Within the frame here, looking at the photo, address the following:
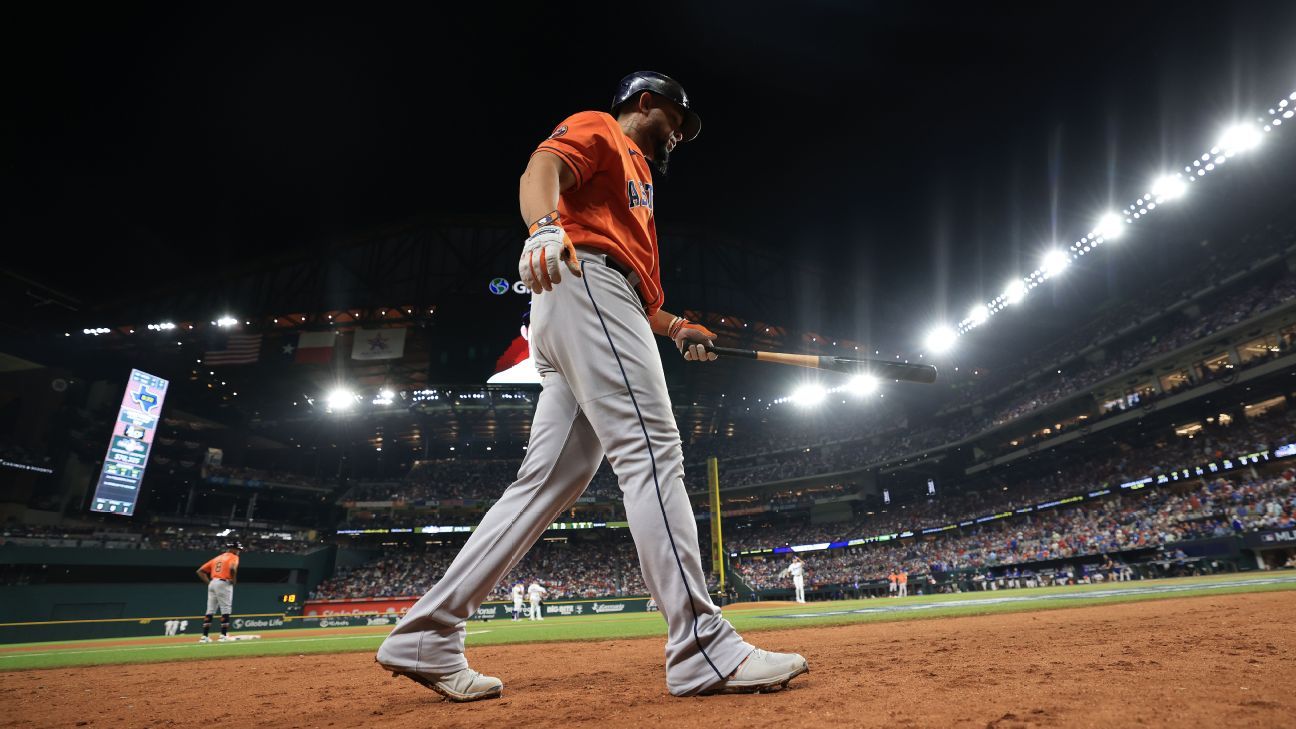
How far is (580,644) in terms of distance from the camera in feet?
17.8

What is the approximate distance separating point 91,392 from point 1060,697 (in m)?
39.0

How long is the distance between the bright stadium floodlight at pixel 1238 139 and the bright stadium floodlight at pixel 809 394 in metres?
20.2

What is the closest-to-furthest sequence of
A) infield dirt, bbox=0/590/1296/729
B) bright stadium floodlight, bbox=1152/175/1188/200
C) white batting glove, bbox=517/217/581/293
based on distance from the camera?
infield dirt, bbox=0/590/1296/729
white batting glove, bbox=517/217/581/293
bright stadium floodlight, bbox=1152/175/1188/200

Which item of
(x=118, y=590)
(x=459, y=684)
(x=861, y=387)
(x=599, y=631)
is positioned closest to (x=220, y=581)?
(x=599, y=631)

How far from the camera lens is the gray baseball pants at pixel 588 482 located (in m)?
1.85

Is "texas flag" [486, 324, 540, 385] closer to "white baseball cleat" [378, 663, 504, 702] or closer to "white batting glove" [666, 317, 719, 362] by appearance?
"white batting glove" [666, 317, 719, 362]

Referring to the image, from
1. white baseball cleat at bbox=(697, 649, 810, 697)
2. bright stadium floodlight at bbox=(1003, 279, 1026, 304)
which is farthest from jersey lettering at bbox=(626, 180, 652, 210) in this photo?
bright stadium floodlight at bbox=(1003, 279, 1026, 304)

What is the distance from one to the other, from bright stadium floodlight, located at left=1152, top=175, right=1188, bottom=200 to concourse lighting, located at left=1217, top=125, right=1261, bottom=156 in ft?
5.54

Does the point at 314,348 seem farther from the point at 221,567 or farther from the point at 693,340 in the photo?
the point at 693,340

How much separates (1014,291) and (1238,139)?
9.96 meters

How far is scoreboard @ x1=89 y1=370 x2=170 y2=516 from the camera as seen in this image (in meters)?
22.2

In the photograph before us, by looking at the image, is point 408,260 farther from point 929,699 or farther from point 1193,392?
point 1193,392

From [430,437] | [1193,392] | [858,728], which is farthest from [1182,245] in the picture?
[430,437]

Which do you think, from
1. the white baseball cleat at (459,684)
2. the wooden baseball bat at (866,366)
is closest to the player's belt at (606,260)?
the wooden baseball bat at (866,366)
